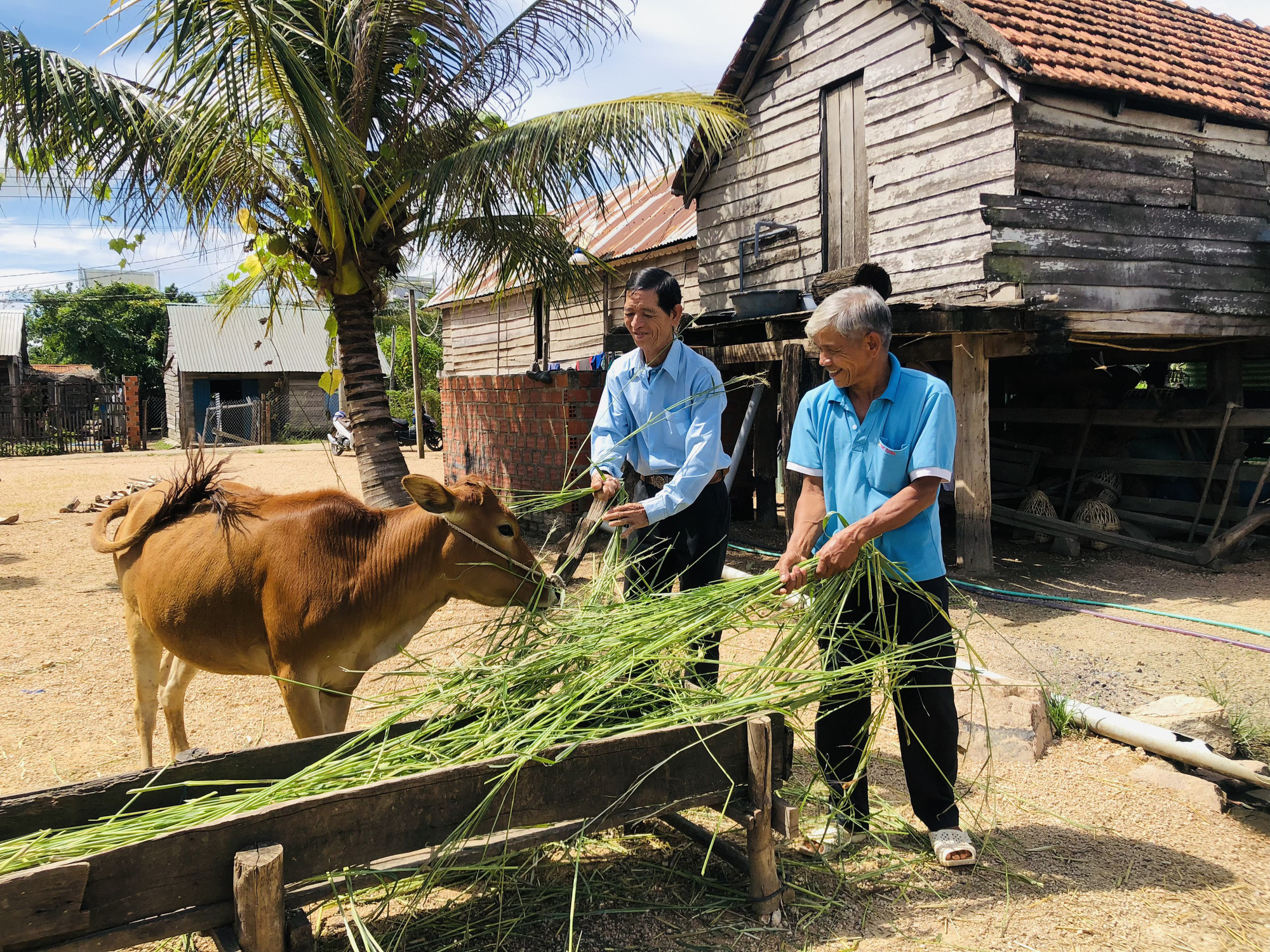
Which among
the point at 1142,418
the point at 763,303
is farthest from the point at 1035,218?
the point at 1142,418

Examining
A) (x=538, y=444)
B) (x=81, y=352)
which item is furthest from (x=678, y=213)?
(x=81, y=352)

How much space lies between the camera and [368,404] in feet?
28.1

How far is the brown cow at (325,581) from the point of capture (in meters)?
3.41

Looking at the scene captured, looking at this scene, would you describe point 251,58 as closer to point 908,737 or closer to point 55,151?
point 55,151

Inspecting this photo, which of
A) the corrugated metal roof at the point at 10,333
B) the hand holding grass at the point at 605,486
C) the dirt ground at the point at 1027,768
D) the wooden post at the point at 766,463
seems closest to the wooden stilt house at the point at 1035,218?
the wooden post at the point at 766,463

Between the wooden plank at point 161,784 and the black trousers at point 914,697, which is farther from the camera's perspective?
the black trousers at point 914,697

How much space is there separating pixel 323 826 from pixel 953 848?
204cm

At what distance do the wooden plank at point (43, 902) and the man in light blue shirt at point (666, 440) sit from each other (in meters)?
2.05

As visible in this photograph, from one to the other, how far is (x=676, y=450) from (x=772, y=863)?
5.40 feet

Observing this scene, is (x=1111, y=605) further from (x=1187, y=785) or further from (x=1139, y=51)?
(x=1139, y=51)

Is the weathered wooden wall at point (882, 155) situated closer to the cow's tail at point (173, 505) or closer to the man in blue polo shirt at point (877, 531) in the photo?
the man in blue polo shirt at point (877, 531)

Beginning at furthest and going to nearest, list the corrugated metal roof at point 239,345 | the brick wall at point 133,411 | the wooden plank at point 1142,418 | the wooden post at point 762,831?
the corrugated metal roof at point 239,345
the brick wall at point 133,411
the wooden plank at point 1142,418
the wooden post at point 762,831

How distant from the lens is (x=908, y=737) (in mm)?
3119

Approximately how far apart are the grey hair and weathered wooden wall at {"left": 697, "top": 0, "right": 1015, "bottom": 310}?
5.74m
